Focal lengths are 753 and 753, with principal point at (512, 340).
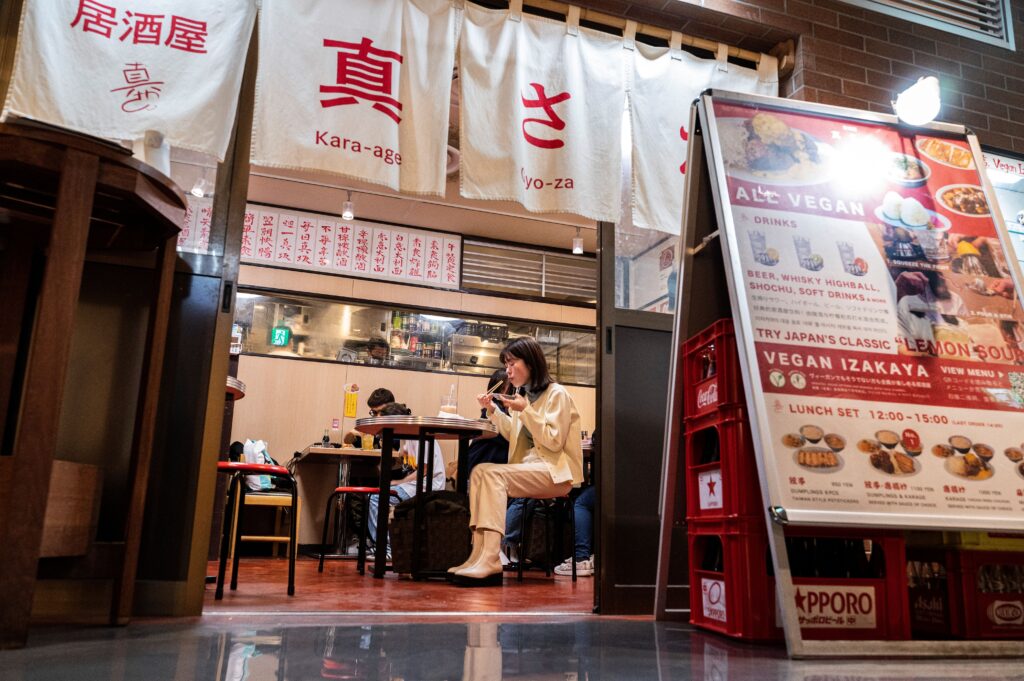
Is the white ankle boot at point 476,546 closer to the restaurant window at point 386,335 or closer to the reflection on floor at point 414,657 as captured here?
the reflection on floor at point 414,657

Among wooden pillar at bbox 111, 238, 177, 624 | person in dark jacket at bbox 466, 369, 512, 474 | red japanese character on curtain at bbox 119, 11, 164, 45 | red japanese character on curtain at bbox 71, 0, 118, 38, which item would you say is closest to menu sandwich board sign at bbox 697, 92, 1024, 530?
wooden pillar at bbox 111, 238, 177, 624

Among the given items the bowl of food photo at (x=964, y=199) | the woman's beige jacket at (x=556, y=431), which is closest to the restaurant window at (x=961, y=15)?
the bowl of food photo at (x=964, y=199)

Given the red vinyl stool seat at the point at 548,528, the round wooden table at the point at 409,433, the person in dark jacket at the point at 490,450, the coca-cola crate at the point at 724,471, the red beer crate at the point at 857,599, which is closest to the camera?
the red beer crate at the point at 857,599

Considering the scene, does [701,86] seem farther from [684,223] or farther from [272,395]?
[272,395]

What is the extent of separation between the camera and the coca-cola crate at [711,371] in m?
2.38

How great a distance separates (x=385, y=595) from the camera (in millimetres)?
3635

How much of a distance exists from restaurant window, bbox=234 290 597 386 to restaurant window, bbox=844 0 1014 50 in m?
4.73

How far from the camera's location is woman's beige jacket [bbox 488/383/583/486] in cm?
436

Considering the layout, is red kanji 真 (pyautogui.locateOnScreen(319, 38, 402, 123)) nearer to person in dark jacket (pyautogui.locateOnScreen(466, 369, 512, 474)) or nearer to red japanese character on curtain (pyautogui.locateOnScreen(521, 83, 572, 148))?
red japanese character on curtain (pyautogui.locateOnScreen(521, 83, 572, 148))

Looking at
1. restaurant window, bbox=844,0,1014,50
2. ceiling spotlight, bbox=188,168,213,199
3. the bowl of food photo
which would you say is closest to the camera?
the bowl of food photo

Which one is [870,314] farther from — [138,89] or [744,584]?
[138,89]

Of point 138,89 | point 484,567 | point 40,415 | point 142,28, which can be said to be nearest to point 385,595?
point 484,567

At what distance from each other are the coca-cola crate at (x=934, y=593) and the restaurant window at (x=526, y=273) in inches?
255

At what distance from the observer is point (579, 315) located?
8984 millimetres
